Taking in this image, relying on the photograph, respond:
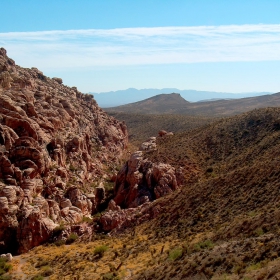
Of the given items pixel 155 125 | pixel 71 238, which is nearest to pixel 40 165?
pixel 71 238

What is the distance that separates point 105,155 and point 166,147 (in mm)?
15892

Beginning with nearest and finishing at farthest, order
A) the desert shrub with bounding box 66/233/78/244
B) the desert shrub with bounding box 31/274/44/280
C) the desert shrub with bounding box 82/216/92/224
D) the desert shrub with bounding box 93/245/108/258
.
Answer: the desert shrub with bounding box 31/274/44/280
the desert shrub with bounding box 93/245/108/258
the desert shrub with bounding box 66/233/78/244
the desert shrub with bounding box 82/216/92/224

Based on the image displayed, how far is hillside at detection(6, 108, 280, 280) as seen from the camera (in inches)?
708

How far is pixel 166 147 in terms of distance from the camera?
178ft

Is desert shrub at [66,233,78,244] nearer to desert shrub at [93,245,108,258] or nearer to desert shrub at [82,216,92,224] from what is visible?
desert shrub at [82,216,92,224]

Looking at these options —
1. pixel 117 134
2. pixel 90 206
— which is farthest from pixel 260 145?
pixel 117 134

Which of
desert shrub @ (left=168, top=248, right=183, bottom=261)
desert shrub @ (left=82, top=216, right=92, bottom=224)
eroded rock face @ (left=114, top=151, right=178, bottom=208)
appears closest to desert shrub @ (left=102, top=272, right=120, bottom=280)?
desert shrub @ (left=168, top=248, right=183, bottom=261)

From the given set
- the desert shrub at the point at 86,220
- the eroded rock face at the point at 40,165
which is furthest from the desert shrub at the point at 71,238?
the desert shrub at the point at 86,220

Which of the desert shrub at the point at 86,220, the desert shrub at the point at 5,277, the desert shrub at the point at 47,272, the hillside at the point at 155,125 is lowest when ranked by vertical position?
the desert shrub at the point at 5,277

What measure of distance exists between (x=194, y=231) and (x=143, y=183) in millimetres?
15965

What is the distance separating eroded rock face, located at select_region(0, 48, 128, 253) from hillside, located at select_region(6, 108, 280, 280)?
10.7 feet

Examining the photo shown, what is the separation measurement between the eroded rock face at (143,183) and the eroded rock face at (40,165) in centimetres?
399

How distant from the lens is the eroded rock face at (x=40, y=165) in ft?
105

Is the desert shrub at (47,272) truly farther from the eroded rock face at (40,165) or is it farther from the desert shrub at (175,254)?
the desert shrub at (175,254)
